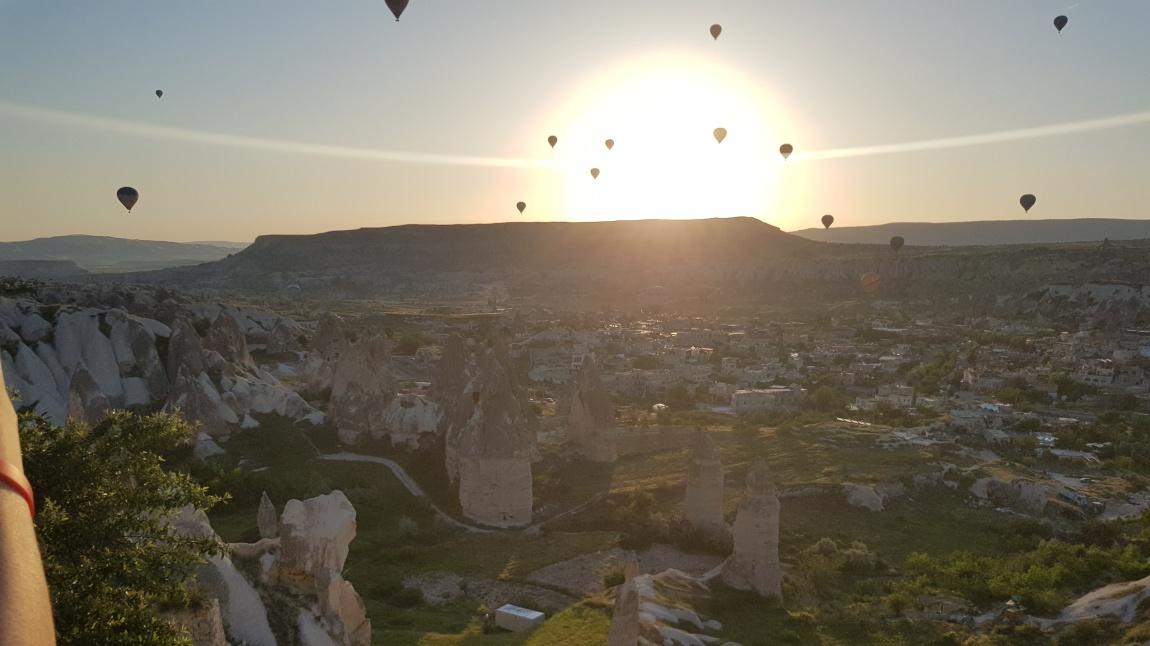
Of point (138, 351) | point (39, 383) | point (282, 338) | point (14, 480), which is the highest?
point (14, 480)

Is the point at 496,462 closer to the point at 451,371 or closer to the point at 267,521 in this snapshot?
the point at 267,521

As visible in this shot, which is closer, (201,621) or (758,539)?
(201,621)

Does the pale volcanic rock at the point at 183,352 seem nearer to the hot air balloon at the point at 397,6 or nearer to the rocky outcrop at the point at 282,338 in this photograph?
the hot air balloon at the point at 397,6

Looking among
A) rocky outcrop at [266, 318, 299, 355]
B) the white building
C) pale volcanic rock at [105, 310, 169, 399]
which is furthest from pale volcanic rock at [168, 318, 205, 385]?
the white building

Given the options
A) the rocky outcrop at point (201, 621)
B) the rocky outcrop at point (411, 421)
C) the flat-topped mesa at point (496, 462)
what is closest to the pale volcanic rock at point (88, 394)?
the rocky outcrop at point (411, 421)

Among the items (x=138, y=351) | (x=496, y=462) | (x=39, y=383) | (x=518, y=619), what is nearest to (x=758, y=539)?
(x=518, y=619)

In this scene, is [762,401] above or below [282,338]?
below

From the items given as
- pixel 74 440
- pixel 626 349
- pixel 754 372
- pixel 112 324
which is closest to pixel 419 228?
pixel 626 349
